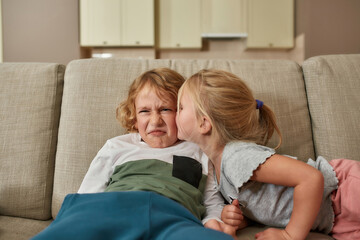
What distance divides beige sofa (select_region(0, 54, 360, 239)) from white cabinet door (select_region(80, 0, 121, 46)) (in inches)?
106

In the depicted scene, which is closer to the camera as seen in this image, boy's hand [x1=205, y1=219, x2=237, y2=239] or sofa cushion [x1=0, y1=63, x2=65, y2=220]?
boy's hand [x1=205, y1=219, x2=237, y2=239]

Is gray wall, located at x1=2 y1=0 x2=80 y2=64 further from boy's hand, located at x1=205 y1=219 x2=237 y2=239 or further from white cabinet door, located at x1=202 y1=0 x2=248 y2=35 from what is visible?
boy's hand, located at x1=205 y1=219 x2=237 y2=239

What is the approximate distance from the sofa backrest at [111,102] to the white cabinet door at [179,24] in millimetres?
2780

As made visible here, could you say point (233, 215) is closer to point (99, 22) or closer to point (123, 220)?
point (123, 220)

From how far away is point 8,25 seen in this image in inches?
144

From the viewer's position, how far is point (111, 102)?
4.02 ft

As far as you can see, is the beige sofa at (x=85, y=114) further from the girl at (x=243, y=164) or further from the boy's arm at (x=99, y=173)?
the girl at (x=243, y=164)

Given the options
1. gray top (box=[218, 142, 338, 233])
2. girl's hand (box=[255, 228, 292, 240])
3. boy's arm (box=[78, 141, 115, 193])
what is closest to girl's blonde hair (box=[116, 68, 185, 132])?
boy's arm (box=[78, 141, 115, 193])

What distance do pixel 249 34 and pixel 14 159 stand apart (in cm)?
349

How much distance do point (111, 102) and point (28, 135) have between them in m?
0.36

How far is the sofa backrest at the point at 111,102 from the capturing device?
46.1 inches

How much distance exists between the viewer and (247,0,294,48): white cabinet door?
3898 mm

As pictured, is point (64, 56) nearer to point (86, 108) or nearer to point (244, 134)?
point (86, 108)

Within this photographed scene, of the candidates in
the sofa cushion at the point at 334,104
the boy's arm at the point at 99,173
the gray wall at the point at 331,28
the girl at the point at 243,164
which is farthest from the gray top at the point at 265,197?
the gray wall at the point at 331,28
